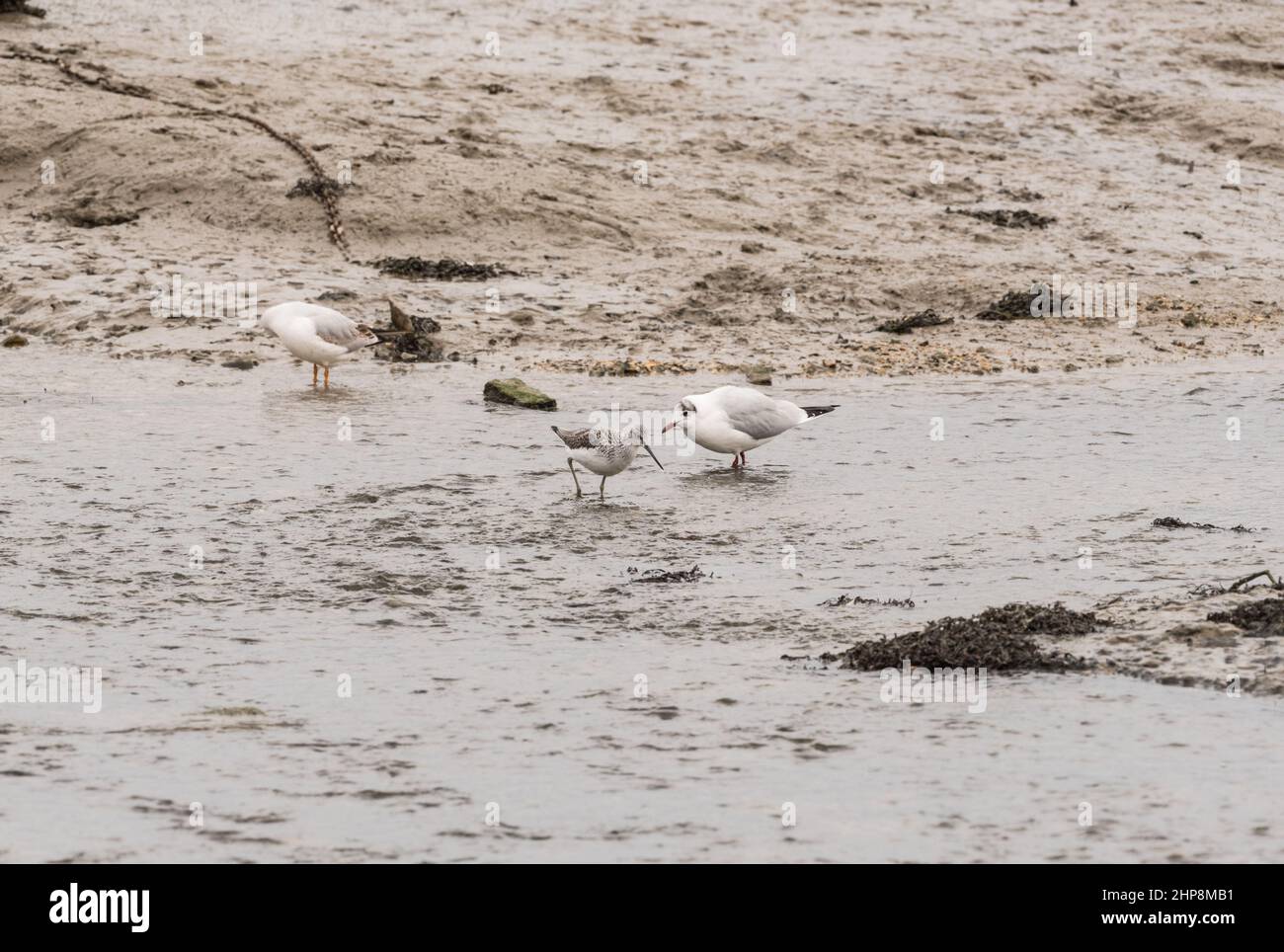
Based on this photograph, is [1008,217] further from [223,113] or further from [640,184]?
[223,113]

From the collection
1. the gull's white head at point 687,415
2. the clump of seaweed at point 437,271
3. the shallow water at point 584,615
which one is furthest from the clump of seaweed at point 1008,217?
the gull's white head at point 687,415

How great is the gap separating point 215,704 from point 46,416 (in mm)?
5566

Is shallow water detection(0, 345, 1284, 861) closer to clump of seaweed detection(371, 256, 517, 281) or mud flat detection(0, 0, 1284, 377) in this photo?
mud flat detection(0, 0, 1284, 377)

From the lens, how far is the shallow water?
18.8 ft

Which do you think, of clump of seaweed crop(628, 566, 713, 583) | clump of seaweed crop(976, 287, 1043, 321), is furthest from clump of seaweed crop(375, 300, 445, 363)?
clump of seaweed crop(628, 566, 713, 583)

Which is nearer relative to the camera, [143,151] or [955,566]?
[955,566]

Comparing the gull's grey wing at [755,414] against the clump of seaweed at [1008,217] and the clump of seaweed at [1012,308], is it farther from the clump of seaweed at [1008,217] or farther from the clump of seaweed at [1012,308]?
the clump of seaweed at [1008,217]

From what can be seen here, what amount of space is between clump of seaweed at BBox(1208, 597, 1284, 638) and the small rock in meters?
5.51

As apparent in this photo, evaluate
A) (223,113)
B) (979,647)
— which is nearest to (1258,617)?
(979,647)

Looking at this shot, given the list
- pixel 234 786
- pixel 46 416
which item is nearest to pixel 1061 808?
pixel 234 786

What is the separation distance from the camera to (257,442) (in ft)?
37.1

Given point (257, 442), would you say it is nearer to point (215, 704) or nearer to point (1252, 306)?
point (215, 704)

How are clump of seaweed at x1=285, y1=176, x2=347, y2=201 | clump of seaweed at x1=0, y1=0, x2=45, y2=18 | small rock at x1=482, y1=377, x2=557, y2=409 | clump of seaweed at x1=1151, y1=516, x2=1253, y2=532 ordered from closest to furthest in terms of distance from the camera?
clump of seaweed at x1=1151, y1=516, x2=1253, y2=532
small rock at x1=482, y1=377, x2=557, y2=409
clump of seaweed at x1=285, y1=176, x2=347, y2=201
clump of seaweed at x1=0, y1=0, x2=45, y2=18

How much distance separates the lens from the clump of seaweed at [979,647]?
23.3 feet
